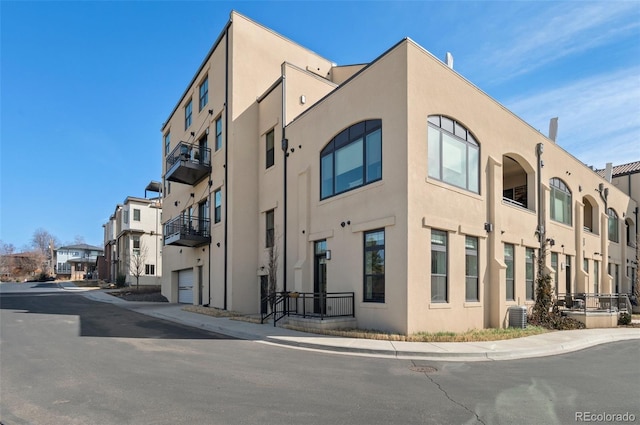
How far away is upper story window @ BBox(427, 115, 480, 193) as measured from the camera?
13.8 metres

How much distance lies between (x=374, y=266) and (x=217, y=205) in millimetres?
11720

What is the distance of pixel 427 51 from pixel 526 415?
11433 mm

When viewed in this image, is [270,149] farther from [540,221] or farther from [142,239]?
[142,239]

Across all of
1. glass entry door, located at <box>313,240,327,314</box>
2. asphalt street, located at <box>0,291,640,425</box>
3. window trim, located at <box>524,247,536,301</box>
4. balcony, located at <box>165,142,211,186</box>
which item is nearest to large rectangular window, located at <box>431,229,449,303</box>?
asphalt street, located at <box>0,291,640,425</box>

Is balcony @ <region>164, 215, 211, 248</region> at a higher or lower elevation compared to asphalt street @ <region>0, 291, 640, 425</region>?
higher

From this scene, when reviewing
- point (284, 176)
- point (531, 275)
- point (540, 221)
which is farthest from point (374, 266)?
point (540, 221)

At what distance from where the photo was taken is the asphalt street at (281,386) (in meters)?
5.62

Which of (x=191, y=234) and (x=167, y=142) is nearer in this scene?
(x=191, y=234)

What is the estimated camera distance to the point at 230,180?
20.3 metres

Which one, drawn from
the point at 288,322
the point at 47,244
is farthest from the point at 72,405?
the point at 47,244

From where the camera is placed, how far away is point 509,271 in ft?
55.3

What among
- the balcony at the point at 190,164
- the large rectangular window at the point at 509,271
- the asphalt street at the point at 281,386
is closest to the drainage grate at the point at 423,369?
the asphalt street at the point at 281,386

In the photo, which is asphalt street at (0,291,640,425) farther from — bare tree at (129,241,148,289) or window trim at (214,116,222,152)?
bare tree at (129,241,148,289)

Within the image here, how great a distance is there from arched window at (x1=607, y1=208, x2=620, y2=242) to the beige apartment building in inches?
78.2
